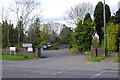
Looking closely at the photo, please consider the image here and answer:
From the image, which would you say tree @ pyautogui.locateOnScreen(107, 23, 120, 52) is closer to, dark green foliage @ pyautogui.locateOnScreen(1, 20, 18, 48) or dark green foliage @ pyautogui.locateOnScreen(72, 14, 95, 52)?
dark green foliage @ pyautogui.locateOnScreen(72, 14, 95, 52)

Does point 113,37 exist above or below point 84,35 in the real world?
below

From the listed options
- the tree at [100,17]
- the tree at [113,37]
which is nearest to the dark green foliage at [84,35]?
the tree at [100,17]

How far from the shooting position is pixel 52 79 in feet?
33.5

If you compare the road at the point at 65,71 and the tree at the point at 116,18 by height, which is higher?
the tree at the point at 116,18

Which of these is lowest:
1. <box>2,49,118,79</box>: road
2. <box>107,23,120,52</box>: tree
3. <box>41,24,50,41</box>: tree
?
<box>2,49,118,79</box>: road

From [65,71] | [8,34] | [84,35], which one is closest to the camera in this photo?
[65,71]

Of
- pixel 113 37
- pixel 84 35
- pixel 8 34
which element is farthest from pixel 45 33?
Result: pixel 113 37

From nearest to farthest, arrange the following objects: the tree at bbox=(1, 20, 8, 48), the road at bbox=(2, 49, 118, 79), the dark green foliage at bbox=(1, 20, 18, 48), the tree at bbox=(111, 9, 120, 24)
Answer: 1. the road at bbox=(2, 49, 118, 79)
2. the tree at bbox=(111, 9, 120, 24)
3. the tree at bbox=(1, 20, 8, 48)
4. the dark green foliage at bbox=(1, 20, 18, 48)

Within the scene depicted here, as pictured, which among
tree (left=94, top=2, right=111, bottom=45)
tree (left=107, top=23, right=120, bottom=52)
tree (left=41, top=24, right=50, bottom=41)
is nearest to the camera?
tree (left=107, top=23, right=120, bottom=52)

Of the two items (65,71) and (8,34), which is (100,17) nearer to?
(65,71)

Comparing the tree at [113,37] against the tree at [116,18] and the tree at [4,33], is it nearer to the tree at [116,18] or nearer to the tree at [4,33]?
the tree at [116,18]

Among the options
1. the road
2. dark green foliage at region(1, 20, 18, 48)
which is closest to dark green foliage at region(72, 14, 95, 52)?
the road

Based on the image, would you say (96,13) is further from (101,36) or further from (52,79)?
(52,79)

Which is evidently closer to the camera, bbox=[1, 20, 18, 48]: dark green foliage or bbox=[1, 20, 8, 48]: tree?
bbox=[1, 20, 8, 48]: tree
